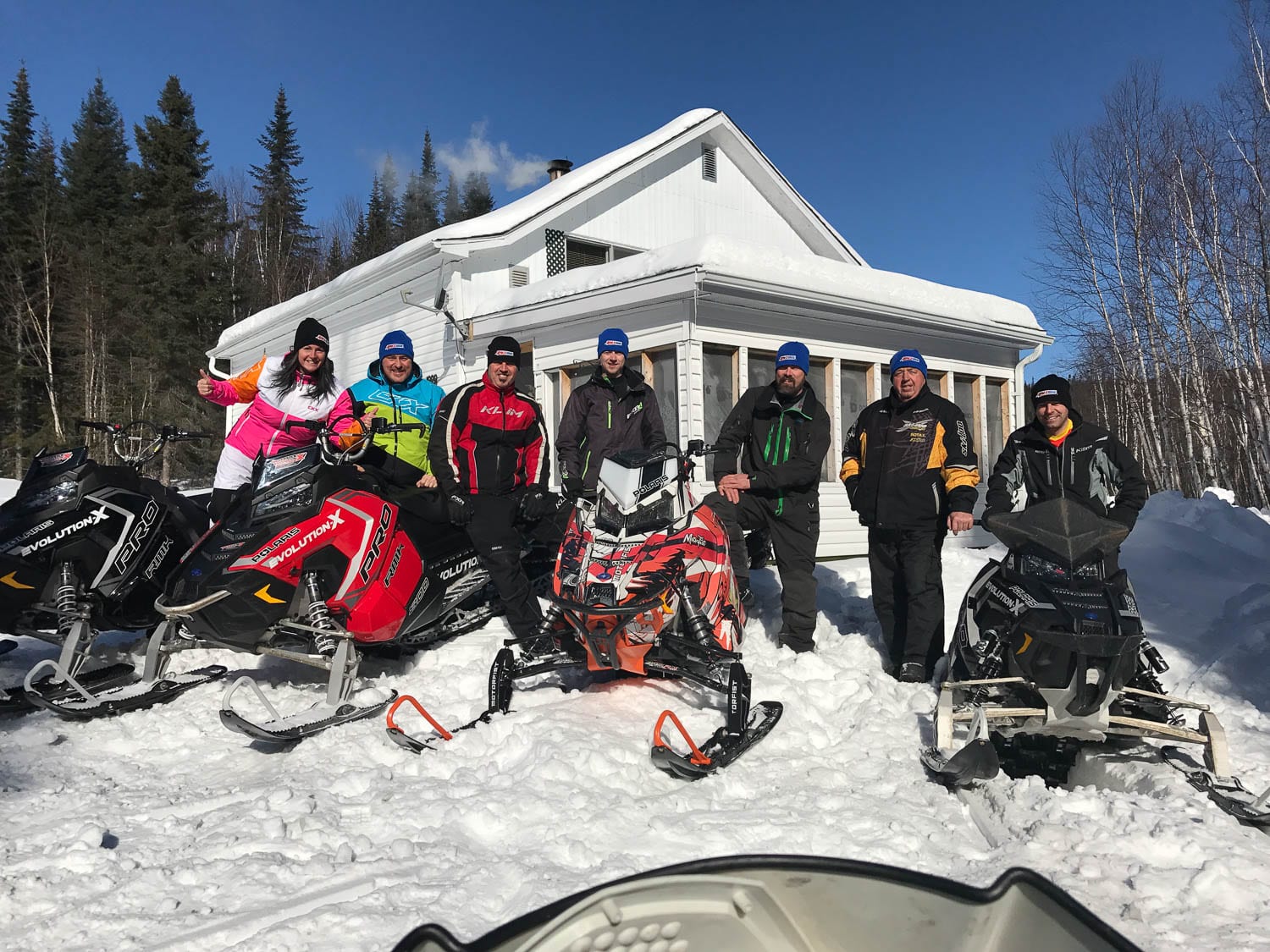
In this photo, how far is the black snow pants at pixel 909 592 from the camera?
4.48 m

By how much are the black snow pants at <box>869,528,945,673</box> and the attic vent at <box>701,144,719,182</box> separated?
390 inches

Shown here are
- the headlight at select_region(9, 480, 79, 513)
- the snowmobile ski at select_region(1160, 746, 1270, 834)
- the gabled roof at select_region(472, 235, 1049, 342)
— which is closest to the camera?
the snowmobile ski at select_region(1160, 746, 1270, 834)

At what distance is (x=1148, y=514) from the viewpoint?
859 cm

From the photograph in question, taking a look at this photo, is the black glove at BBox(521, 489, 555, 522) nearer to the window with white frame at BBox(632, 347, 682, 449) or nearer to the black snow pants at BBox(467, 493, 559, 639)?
the black snow pants at BBox(467, 493, 559, 639)

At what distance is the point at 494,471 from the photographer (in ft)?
15.5

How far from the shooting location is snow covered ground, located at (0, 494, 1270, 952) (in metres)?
2.26

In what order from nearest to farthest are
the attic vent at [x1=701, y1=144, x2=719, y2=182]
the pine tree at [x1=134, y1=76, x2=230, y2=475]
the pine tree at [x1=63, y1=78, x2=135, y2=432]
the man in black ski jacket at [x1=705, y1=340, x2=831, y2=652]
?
the man in black ski jacket at [x1=705, y1=340, x2=831, y2=652] < the attic vent at [x1=701, y1=144, x2=719, y2=182] < the pine tree at [x1=134, y1=76, x2=230, y2=475] < the pine tree at [x1=63, y1=78, x2=135, y2=432]

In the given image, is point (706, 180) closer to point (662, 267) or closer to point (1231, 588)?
point (662, 267)

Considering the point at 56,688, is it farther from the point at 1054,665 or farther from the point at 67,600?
the point at 1054,665

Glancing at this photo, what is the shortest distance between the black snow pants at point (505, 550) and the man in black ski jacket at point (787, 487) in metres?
1.12

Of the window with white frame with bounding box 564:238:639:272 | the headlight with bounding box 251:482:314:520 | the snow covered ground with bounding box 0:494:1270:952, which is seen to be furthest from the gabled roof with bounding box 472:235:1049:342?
the headlight with bounding box 251:482:314:520

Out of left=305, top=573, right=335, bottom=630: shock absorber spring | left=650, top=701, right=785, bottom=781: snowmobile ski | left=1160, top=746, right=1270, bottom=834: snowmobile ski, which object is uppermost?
left=305, top=573, right=335, bottom=630: shock absorber spring

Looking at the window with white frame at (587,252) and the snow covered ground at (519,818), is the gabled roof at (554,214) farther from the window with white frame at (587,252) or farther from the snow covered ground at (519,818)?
the snow covered ground at (519,818)

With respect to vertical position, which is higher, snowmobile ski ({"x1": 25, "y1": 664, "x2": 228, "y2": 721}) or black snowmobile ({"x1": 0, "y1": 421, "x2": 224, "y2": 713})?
black snowmobile ({"x1": 0, "y1": 421, "x2": 224, "y2": 713})
